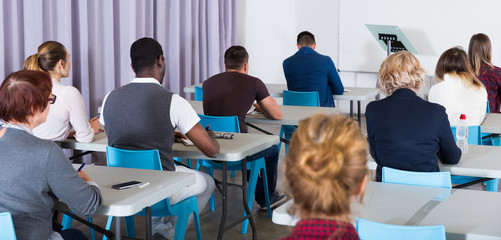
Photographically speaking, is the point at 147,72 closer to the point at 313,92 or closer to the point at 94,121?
the point at 94,121

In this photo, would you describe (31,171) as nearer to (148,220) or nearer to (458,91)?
(148,220)

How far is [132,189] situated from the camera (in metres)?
2.48

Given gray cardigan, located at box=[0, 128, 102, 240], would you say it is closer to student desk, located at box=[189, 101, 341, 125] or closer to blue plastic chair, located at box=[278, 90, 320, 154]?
student desk, located at box=[189, 101, 341, 125]

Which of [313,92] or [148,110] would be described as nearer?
[148,110]

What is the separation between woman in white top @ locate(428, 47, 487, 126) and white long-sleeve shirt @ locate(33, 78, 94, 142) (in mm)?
2194

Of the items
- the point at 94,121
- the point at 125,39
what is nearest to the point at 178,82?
the point at 125,39

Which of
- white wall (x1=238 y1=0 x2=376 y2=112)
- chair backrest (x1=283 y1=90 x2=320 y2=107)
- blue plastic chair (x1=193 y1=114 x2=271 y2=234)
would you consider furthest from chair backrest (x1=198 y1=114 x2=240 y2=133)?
white wall (x1=238 y1=0 x2=376 y2=112)

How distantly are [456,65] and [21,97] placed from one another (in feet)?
8.78

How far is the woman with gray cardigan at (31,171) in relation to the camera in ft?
7.07

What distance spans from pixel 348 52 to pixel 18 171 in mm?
6894

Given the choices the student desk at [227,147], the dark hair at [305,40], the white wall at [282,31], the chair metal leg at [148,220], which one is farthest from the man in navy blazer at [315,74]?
the chair metal leg at [148,220]

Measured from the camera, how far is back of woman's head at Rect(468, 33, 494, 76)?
17.0ft

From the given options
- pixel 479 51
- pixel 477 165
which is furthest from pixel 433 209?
pixel 479 51

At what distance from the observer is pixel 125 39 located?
20.8 feet
